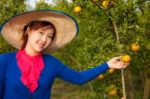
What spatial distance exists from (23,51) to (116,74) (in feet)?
5.74

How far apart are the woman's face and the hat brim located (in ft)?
0.36

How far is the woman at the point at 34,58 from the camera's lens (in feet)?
9.46

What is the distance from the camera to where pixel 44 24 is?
3021 mm

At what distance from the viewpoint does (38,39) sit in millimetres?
2895

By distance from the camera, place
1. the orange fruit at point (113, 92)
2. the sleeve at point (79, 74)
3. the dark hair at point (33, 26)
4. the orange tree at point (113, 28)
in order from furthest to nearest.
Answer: the orange fruit at point (113, 92) → the orange tree at point (113, 28) → the sleeve at point (79, 74) → the dark hair at point (33, 26)

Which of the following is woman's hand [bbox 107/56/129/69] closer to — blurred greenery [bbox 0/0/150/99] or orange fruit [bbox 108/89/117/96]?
blurred greenery [bbox 0/0/150/99]

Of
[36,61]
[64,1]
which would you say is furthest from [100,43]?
[36,61]

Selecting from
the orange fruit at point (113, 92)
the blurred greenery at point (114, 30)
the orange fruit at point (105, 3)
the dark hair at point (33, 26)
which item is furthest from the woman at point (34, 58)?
the orange fruit at point (113, 92)

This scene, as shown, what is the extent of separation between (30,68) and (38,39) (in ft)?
0.71

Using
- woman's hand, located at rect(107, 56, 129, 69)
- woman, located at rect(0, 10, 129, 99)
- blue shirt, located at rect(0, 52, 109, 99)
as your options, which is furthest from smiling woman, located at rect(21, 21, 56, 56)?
woman's hand, located at rect(107, 56, 129, 69)

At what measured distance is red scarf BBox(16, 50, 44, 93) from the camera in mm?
2881

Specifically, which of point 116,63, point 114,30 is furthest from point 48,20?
point 114,30

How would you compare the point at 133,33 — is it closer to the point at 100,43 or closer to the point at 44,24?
the point at 100,43

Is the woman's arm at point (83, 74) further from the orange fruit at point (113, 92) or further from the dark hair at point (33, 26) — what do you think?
the orange fruit at point (113, 92)
